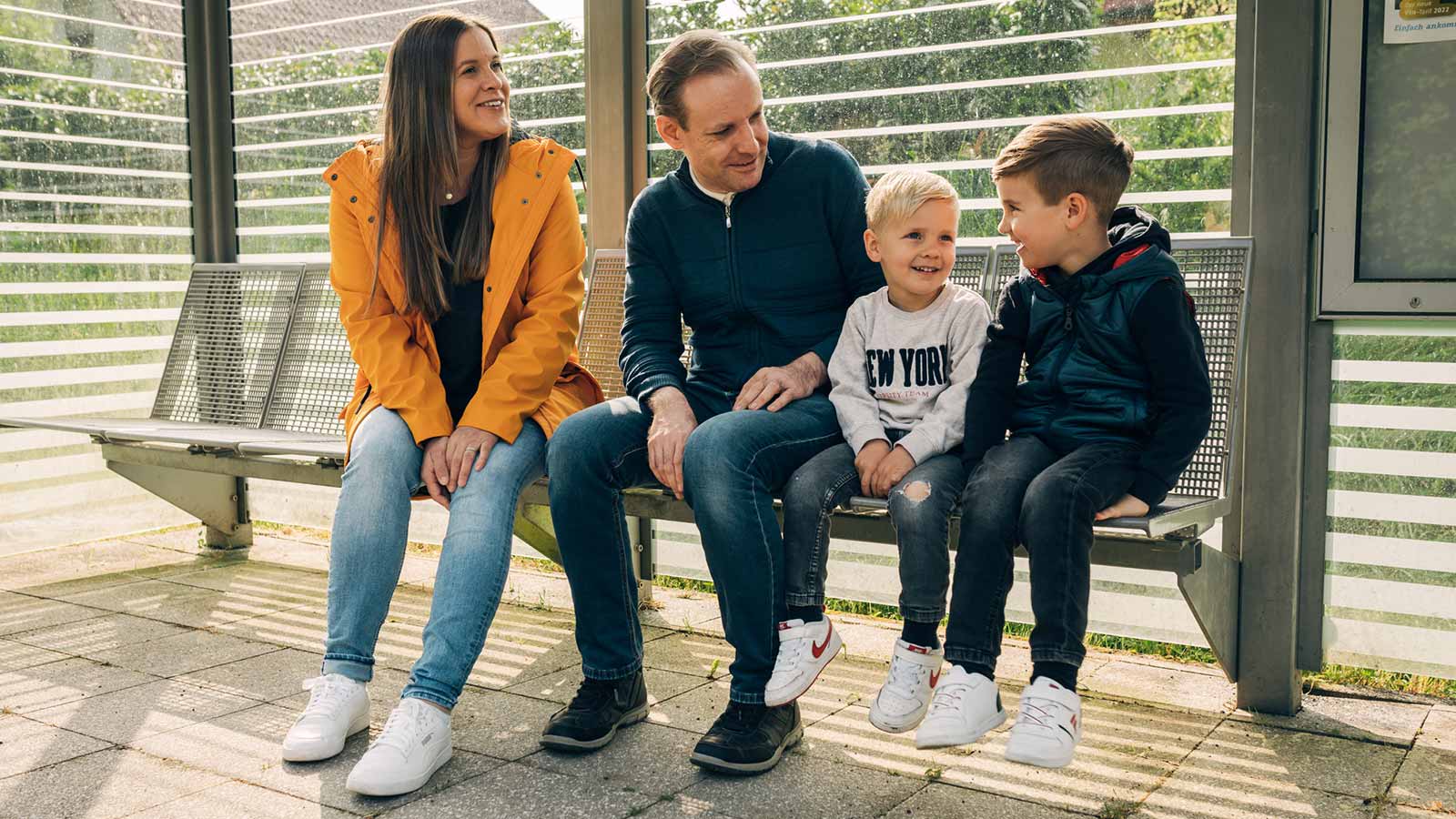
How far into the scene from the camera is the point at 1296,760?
9.43ft

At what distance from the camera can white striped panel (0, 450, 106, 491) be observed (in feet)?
16.5

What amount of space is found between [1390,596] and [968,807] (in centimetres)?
146

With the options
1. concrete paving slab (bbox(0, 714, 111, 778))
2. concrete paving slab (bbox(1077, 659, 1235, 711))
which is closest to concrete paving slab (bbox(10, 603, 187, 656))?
concrete paving slab (bbox(0, 714, 111, 778))

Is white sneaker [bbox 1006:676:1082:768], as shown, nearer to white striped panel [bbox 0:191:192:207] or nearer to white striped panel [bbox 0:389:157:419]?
white striped panel [bbox 0:389:157:419]

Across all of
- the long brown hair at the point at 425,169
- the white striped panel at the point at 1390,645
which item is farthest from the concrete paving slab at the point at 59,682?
the white striped panel at the point at 1390,645

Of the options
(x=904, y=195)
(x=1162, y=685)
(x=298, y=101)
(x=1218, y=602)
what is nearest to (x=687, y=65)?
(x=904, y=195)

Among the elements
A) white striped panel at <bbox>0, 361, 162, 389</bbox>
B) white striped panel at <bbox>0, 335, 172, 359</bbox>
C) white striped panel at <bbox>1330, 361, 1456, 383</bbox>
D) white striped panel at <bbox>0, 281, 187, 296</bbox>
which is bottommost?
white striped panel at <bbox>0, 361, 162, 389</bbox>

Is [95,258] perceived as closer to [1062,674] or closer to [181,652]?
[181,652]

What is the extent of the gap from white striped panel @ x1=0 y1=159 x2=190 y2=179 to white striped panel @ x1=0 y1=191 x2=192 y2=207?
0.10 meters

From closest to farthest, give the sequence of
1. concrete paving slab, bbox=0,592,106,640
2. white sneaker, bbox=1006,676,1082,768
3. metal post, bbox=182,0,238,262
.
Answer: white sneaker, bbox=1006,676,1082,768, concrete paving slab, bbox=0,592,106,640, metal post, bbox=182,0,238,262

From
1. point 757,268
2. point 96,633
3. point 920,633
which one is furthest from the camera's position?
point 96,633

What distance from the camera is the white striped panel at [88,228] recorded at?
199 inches

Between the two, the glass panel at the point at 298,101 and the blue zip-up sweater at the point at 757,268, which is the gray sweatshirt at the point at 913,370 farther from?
the glass panel at the point at 298,101

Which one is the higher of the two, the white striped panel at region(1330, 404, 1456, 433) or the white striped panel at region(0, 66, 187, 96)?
the white striped panel at region(0, 66, 187, 96)
